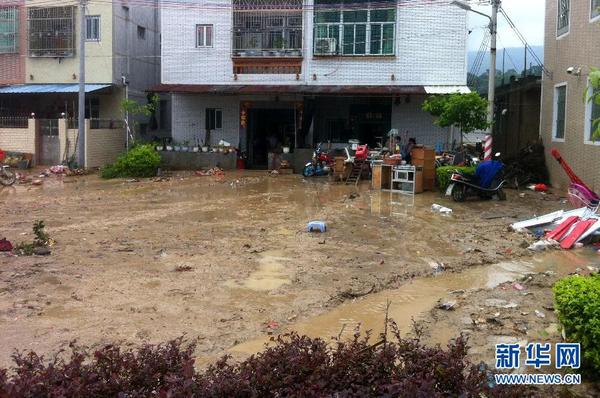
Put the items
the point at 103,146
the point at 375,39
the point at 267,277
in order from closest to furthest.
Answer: the point at 267,277, the point at 375,39, the point at 103,146

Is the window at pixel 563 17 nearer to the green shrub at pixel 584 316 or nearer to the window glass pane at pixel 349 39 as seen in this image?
the window glass pane at pixel 349 39

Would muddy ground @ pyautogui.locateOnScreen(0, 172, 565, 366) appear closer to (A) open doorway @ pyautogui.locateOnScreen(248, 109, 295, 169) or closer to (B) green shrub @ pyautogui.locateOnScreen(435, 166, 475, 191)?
(B) green shrub @ pyautogui.locateOnScreen(435, 166, 475, 191)

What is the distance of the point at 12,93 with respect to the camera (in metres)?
25.2

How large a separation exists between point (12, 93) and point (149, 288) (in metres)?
21.6

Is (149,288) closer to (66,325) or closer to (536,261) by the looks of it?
(66,325)

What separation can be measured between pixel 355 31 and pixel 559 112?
893 cm

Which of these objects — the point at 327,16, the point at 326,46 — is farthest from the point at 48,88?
the point at 327,16

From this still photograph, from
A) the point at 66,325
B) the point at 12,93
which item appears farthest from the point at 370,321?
the point at 12,93

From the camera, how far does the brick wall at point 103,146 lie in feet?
78.9

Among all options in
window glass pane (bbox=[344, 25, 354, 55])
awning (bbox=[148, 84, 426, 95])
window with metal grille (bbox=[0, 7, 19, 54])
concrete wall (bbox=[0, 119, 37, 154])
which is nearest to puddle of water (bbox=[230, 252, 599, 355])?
awning (bbox=[148, 84, 426, 95])

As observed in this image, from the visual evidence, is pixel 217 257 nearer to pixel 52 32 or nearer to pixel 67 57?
pixel 67 57

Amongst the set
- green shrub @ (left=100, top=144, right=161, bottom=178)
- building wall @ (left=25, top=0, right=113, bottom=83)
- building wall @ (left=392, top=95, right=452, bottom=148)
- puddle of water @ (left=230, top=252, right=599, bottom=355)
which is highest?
building wall @ (left=25, top=0, right=113, bottom=83)

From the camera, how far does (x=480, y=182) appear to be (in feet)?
49.4

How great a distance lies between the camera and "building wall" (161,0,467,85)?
A: 22.6 meters
